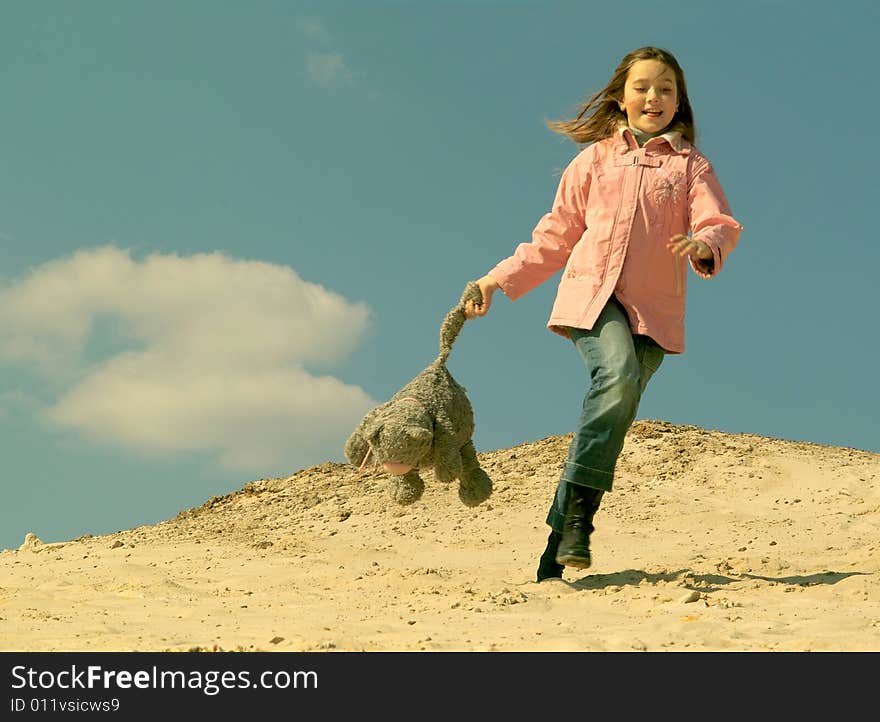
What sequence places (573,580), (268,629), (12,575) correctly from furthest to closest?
(12,575), (573,580), (268,629)

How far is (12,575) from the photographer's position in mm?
6957

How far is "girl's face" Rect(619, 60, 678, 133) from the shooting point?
4.85m

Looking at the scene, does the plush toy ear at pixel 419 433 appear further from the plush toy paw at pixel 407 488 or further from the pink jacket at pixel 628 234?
the pink jacket at pixel 628 234

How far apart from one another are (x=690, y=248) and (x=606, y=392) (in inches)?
28.5

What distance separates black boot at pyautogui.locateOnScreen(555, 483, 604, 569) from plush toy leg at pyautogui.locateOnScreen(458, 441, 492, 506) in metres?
0.45

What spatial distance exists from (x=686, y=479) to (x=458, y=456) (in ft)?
14.4

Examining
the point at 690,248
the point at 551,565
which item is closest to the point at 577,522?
the point at 551,565

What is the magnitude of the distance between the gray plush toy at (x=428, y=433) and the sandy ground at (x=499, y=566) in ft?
1.84

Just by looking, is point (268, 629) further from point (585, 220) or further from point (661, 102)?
point (661, 102)

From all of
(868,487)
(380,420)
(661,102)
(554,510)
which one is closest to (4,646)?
(380,420)

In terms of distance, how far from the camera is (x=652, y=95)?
4840mm

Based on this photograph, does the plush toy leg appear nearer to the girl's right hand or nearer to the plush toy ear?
the plush toy ear

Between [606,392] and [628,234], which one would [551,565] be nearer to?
[606,392]

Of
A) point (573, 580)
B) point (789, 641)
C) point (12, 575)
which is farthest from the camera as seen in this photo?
point (12, 575)
